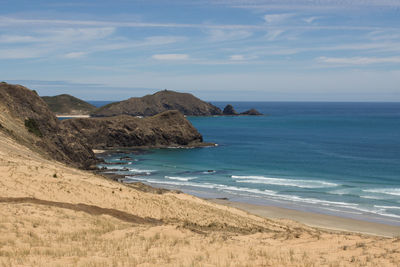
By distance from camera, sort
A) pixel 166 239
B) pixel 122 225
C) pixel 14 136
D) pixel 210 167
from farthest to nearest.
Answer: pixel 210 167
pixel 14 136
pixel 122 225
pixel 166 239

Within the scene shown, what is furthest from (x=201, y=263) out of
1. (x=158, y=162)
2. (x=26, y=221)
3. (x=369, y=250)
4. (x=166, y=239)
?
(x=158, y=162)

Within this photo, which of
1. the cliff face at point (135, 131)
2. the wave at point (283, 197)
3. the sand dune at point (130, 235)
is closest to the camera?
the sand dune at point (130, 235)

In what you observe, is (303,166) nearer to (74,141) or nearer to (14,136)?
(74,141)

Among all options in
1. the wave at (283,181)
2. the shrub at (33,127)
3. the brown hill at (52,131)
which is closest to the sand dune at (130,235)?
the brown hill at (52,131)

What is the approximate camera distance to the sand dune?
14648 millimetres

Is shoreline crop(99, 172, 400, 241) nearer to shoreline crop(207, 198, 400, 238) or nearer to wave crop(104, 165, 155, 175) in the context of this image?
shoreline crop(207, 198, 400, 238)

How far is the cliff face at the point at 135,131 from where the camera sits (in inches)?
3364

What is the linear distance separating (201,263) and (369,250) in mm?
6404

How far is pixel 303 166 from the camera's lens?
6309 cm

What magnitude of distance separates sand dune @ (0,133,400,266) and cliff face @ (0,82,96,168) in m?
21.5

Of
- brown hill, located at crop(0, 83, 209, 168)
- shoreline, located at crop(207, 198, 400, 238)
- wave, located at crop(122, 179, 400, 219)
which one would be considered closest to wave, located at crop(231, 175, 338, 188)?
wave, located at crop(122, 179, 400, 219)

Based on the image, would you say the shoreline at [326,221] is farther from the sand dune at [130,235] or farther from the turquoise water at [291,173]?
the sand dune at [130,235]

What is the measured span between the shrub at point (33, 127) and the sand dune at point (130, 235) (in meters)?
23.5

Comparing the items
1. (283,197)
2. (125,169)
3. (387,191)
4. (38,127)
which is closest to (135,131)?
(125,169)
